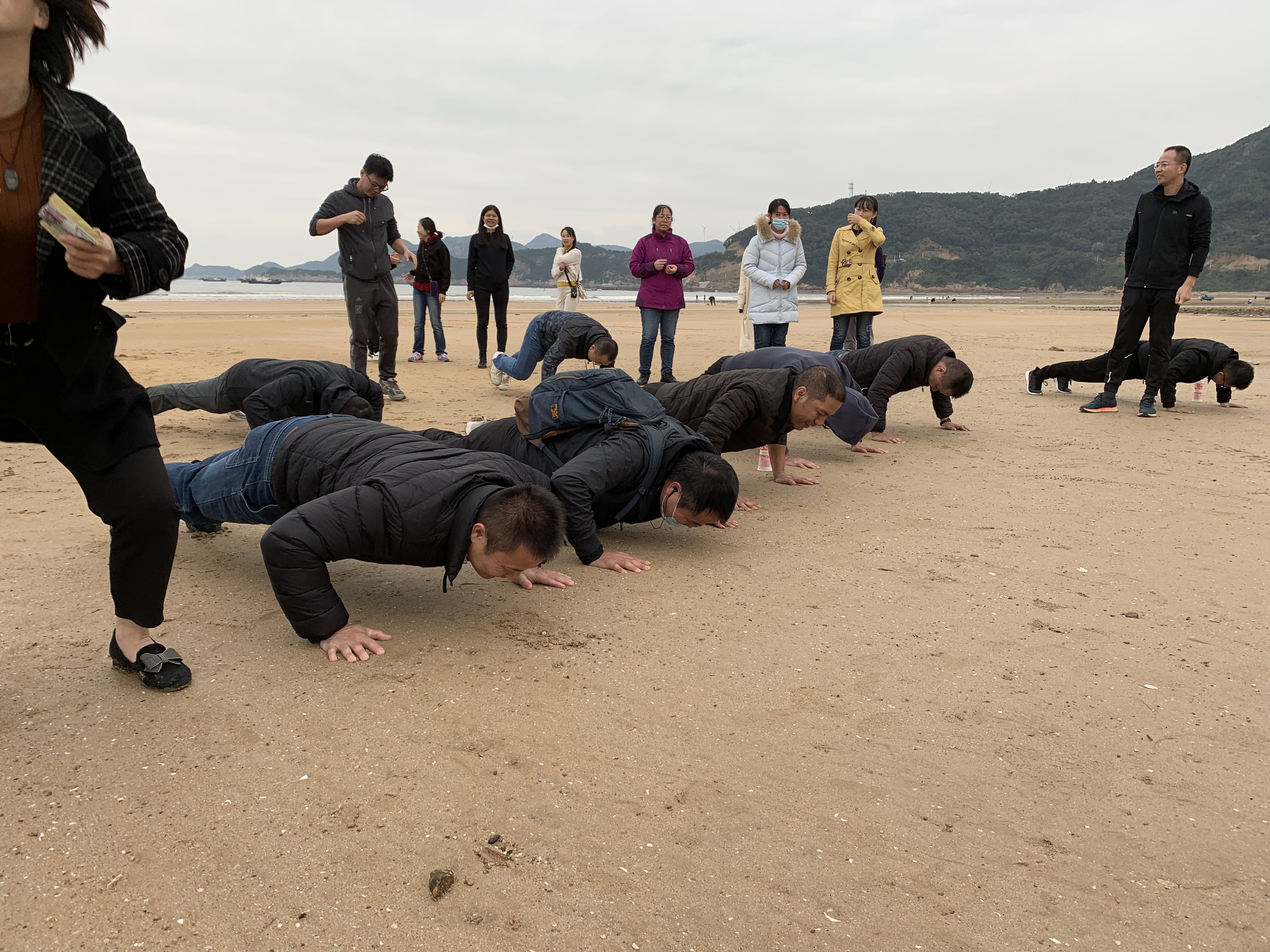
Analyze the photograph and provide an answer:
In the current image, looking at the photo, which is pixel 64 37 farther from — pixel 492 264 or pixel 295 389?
pixel 492 264

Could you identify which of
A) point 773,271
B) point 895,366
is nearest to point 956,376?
point 895,366

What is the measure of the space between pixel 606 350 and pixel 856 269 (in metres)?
2.92

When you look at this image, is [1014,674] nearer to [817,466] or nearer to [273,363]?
[817,466]

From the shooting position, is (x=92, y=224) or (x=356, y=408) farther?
(x=356, y=408)

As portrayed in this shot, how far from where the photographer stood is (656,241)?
9.15m

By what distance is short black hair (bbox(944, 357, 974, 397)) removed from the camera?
6562mm

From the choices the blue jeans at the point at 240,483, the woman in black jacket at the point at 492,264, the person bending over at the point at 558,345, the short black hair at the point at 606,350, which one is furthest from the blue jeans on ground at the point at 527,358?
the blue jeans at the point at 240,483

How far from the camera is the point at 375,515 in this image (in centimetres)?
280

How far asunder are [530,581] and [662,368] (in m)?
5.96

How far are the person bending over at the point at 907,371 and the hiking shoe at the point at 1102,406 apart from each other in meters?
1.91

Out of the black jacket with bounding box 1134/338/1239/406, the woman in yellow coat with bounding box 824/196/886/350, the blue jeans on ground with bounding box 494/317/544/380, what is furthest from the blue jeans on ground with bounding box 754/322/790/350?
the black jacket with bounding box 1134/338/1239/406

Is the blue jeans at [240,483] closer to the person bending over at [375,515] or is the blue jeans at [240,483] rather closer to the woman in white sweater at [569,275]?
the person bending over at [375,515]

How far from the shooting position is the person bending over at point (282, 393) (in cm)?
479

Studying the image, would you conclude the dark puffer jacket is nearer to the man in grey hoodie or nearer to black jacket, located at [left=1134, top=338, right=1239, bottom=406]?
the man in grey hoodie
